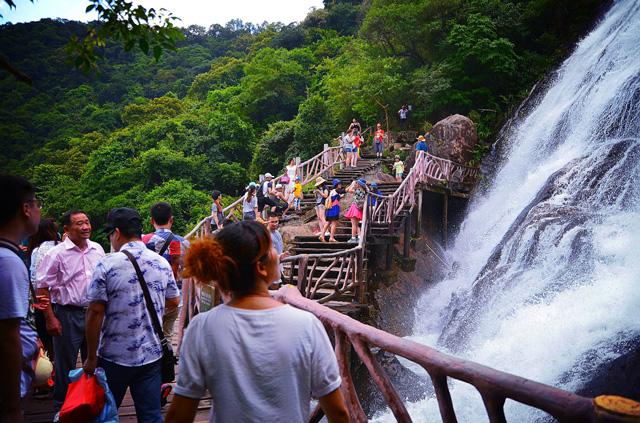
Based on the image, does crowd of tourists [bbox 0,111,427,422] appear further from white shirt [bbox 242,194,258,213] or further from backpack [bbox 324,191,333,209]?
backpack [bbox 324,191,333,209]

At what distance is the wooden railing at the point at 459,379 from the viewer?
1.35m

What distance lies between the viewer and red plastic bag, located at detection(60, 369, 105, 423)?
244 centimetres

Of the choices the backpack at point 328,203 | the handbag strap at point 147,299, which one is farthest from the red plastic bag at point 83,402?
the backpack at point 328,203

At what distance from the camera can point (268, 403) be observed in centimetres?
156

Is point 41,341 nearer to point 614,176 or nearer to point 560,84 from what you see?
point 614,176

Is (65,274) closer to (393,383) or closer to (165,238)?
(165,238)

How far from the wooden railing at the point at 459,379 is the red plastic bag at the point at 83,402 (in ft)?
4.03

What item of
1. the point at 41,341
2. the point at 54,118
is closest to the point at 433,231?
the point at 41,341

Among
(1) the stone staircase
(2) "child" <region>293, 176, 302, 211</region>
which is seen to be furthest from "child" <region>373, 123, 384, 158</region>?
(2) "child" <region>293, 176, 302, 211</region>

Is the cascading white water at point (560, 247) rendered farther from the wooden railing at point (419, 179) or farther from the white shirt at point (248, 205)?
the white shirt at point (248, 205)

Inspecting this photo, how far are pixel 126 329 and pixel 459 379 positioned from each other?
1.91 m

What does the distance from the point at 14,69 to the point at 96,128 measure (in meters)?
42.1

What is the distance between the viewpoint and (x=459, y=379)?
5.95ft

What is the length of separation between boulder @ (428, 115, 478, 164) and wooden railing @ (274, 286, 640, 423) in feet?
54.7
